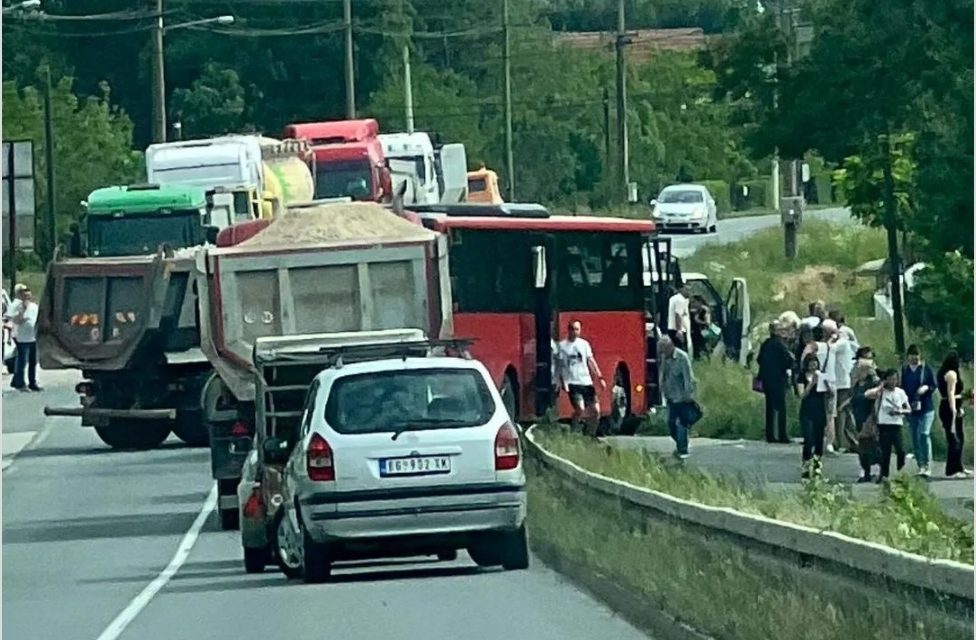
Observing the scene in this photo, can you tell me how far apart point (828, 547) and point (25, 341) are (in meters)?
36.0

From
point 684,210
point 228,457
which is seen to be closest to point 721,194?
point 684,210

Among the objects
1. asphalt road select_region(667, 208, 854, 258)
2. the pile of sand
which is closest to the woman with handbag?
the pile of sand

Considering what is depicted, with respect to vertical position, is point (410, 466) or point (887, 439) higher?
point (410, 466)

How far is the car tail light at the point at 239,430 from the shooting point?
25516 millimetres

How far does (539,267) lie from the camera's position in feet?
118

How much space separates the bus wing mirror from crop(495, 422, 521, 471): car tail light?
15804 millimetres

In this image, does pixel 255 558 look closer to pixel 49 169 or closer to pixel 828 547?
pixel 828 547

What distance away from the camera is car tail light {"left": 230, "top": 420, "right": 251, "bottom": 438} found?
2552 cm

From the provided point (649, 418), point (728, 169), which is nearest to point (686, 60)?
point (728, 169)

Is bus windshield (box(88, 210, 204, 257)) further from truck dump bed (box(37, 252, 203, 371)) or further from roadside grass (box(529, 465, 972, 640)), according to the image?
roadside grass (box(529, 465, 972, 640))

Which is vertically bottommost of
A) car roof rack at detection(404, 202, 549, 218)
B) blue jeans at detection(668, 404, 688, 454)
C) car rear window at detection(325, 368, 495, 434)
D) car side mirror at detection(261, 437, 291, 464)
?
blue jeans at detection(668, 404, 688, 454)

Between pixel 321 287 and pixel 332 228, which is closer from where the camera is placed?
pixel 321 287

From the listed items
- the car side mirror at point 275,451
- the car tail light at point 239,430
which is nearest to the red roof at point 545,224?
the car tail light at point 239,430

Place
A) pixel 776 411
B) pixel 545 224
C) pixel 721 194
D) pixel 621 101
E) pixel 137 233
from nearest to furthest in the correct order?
pixel 776 411 → pixel 545 224 → pixel 137 233 → pixel 621 101 → pixel 721 194
